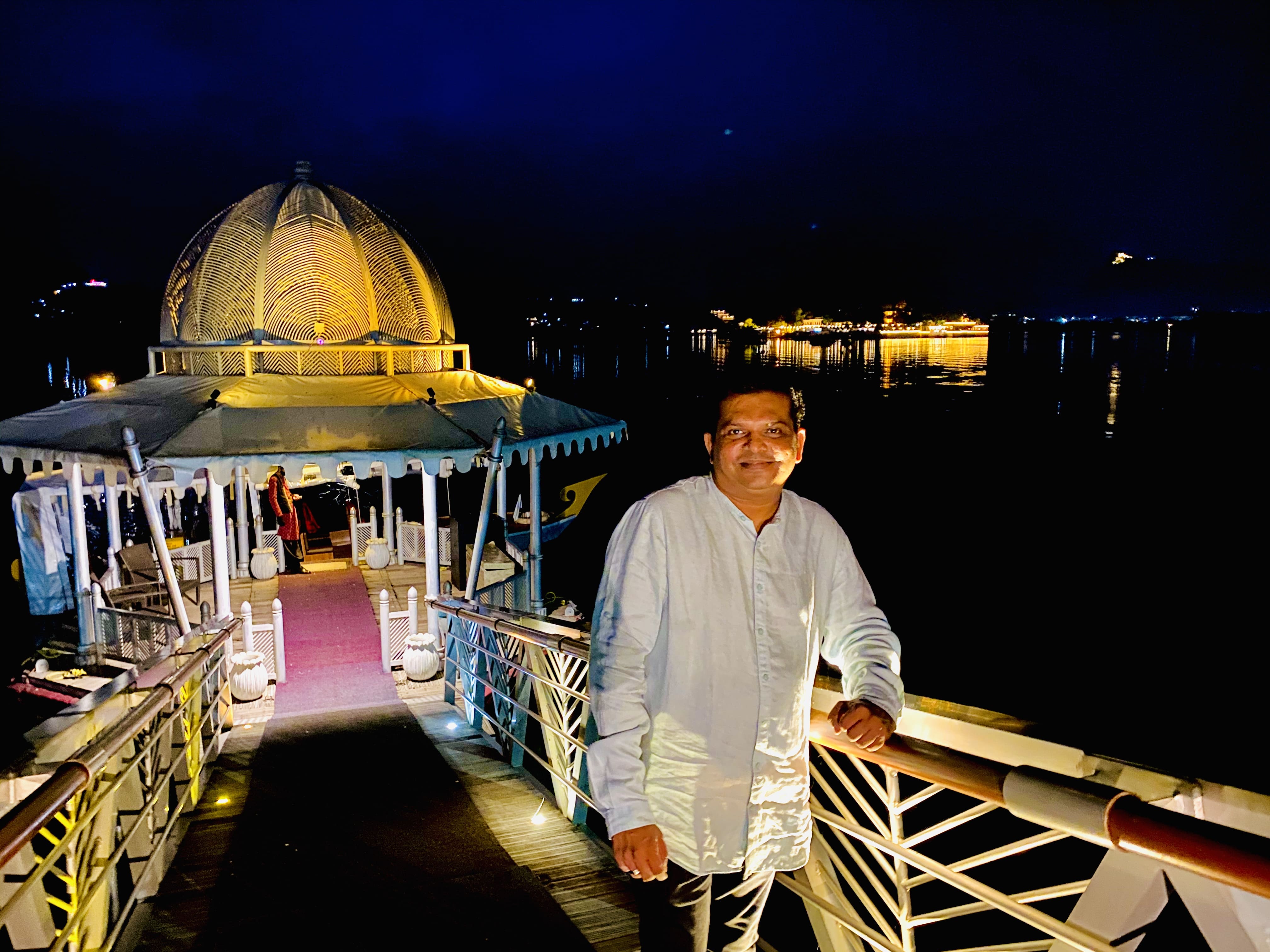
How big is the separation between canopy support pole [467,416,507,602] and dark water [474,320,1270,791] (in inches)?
108

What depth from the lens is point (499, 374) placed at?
107625 mm

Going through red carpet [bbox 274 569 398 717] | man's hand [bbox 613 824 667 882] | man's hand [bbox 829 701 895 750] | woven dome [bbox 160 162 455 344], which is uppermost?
woven dome [bbox 160 162 455 344]

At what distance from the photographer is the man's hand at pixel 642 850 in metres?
2.23

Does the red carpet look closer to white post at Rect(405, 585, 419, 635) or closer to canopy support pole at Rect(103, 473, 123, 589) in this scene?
white post at Rect(405, 585, 419, 635)

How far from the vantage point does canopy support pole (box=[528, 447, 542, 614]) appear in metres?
10.5

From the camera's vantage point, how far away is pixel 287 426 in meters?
8.92

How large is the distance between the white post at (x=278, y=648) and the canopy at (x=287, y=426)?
1.61 meters

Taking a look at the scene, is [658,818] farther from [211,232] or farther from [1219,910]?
[211,232]

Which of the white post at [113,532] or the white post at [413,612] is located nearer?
the white post at [413,612]

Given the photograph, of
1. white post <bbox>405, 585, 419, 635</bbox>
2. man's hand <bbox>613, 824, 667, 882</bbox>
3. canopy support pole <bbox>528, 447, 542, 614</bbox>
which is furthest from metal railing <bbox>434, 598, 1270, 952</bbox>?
canopy support pole <bbox>528, 447, 542, 614</bbox>

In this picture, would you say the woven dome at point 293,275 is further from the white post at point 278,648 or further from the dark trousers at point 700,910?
the dark trousers at point 700,910

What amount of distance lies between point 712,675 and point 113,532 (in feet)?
44.3

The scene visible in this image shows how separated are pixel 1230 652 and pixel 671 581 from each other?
82.9ft

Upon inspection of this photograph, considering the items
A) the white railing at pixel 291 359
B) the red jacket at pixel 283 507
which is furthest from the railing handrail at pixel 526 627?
the red jacket at pixel 283 507
